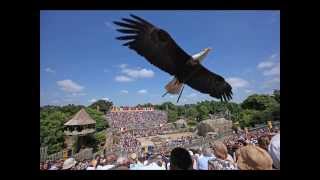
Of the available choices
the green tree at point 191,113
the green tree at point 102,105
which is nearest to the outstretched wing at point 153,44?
the green tree at point 191,113

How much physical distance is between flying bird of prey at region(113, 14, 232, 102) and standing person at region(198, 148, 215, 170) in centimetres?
49

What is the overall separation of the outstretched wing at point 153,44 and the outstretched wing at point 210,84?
17cm

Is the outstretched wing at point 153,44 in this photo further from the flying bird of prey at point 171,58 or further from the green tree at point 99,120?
the green tree at point 99,120

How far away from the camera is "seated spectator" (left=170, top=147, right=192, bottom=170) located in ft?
A: 9.66

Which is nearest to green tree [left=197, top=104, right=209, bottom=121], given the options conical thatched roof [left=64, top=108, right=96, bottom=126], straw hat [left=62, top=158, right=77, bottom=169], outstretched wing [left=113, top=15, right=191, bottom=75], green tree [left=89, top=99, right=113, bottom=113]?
outstretched wing [left=113, top=15, right=191, bottom=75]

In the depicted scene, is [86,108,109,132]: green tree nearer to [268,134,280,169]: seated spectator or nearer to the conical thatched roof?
the conical thatched roof

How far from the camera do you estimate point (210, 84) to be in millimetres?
3115

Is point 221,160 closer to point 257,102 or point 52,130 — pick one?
point 257,102

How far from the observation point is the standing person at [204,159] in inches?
116

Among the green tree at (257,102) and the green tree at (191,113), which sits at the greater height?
the green tree at (257,102)
